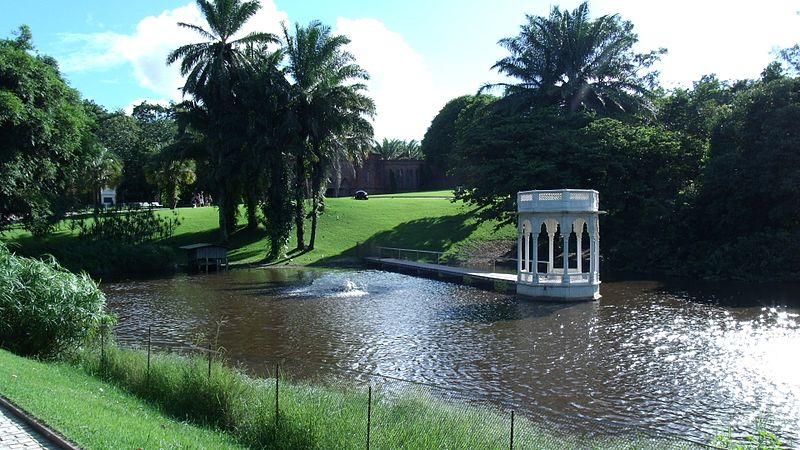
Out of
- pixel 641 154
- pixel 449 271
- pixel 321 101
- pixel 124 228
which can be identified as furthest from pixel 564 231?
pixel 124 228

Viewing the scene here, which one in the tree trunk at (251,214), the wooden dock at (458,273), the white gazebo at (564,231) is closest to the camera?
the white gazebo at (564,231)

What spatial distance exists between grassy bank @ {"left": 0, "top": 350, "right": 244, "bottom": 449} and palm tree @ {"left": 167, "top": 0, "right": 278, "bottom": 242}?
33297 mm

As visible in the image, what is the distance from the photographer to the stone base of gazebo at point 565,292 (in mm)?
30609

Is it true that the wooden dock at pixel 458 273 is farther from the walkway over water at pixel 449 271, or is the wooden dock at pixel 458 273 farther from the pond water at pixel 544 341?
the pond water at pixel 544 341

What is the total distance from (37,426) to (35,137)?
32913mm

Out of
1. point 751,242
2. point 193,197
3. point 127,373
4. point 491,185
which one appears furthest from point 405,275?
point 193,197

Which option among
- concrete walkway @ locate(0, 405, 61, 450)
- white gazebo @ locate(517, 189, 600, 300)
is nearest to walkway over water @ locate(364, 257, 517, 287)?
white gazebo @ locate(517, 189, 600, 300)

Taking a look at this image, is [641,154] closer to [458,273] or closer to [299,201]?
[458,273]

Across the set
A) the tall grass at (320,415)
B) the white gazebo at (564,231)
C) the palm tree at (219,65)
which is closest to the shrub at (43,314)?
the tall grass at (320,415)

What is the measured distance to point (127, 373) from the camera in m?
14.2

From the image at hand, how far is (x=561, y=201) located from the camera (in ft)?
102

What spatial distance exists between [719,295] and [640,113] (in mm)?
22784

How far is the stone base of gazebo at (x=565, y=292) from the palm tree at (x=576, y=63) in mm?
23075

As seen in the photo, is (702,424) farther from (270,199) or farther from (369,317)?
(270,199)
